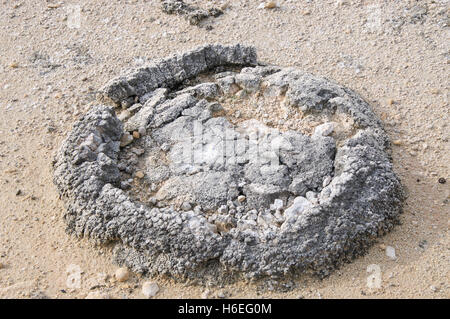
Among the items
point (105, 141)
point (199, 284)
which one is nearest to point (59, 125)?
point (105, 141)

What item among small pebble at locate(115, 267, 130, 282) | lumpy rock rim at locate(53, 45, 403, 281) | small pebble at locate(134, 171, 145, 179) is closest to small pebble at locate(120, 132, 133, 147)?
lumpy rock rim at locate(53, 45, 403, 281)

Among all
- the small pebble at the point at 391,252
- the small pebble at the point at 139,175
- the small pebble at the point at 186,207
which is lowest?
the small pebble at the point at 391,252

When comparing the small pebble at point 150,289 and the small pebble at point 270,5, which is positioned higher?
the small pebble at point 270,5

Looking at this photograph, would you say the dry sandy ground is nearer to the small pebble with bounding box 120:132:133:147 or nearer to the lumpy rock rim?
the lumpy rock rim

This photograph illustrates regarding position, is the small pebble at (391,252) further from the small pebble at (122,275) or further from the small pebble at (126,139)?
the small pebble at (126,139)

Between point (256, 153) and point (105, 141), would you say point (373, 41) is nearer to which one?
point (256, 153)

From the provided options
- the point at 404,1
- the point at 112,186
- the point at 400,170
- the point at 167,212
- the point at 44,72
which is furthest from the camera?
the point at 404,1

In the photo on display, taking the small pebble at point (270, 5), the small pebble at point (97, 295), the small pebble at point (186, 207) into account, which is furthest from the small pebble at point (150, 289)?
the small pebble at point (270, 5)
